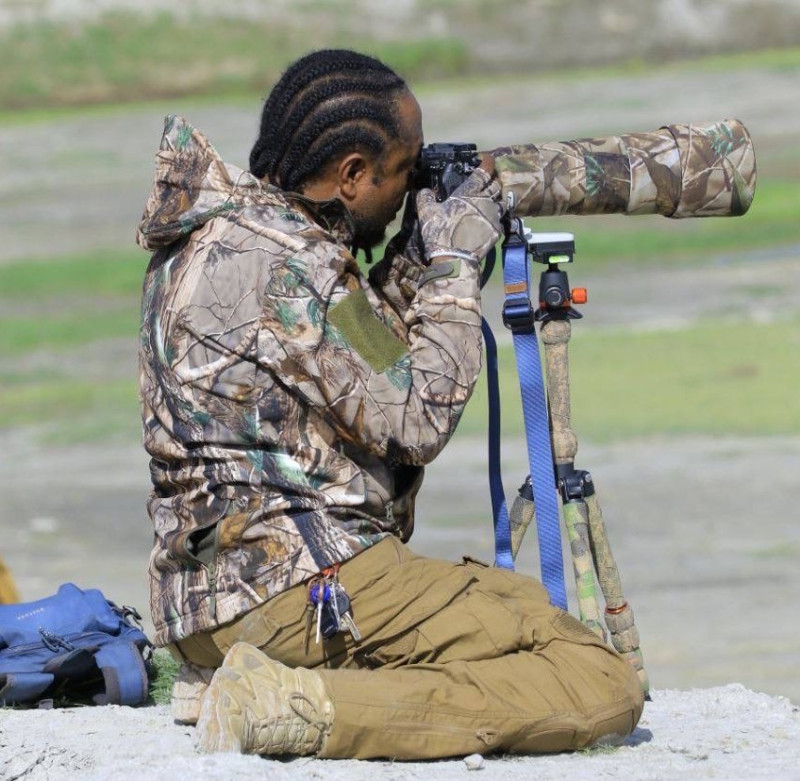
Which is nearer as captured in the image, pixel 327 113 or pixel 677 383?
pixel 327 113

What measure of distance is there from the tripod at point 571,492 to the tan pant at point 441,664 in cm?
36

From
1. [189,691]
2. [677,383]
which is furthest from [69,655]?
[677,383]

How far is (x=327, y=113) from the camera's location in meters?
3.42

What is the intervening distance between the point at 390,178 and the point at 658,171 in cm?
72

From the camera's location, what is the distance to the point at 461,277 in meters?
3.42

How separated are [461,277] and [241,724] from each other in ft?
3.18

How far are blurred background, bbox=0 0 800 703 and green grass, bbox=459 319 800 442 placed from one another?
1.0 inches

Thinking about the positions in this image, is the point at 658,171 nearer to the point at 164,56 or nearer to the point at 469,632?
the point at 469,632

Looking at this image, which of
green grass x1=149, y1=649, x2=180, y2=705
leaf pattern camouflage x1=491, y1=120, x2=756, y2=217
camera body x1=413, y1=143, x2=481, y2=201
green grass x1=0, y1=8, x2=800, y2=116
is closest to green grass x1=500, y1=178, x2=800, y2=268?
green grass x1=0, y1=8, x2=800, y2=116

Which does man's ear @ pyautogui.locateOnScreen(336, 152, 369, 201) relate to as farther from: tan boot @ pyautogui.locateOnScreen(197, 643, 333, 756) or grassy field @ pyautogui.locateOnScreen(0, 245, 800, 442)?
grassy field @ pyautogui.locateOnScreen(0, 245, 800, 442)

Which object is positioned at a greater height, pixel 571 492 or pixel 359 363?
pixel 359 363

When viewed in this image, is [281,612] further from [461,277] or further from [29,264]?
[29,264]

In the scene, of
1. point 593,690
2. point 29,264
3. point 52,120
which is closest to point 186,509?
point 593,690

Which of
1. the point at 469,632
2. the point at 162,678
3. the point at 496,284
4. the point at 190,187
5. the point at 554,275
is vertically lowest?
the point at 162,678
